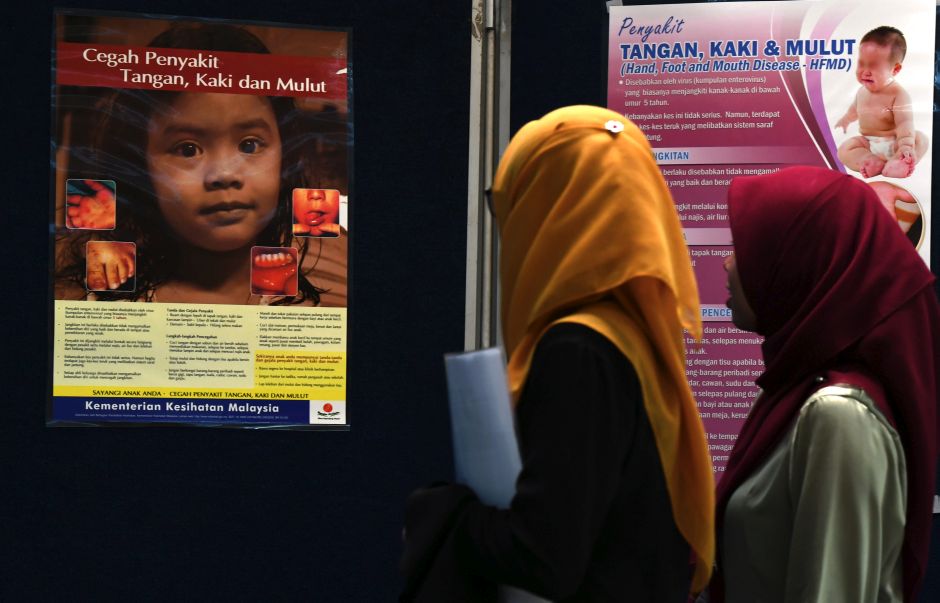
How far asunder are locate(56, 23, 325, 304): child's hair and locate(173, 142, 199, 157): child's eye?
0.26 feet

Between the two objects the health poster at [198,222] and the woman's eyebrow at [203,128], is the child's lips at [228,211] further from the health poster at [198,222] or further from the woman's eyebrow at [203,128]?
the woman's eyebrow at [203,128]

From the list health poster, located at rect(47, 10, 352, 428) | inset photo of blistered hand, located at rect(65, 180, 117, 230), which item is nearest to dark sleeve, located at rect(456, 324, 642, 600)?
health poster, located at rect(47, 10, 352, 428)

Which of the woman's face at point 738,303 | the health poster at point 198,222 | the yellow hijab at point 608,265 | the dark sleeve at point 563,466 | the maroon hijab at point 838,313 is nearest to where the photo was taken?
the dark sleeve at point 563,466

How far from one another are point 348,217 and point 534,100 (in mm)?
550

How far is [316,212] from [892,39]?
4.85 ft

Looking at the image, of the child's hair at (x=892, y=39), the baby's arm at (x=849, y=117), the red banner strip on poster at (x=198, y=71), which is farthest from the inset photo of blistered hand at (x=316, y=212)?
the child's hair at (x=892, y=39)

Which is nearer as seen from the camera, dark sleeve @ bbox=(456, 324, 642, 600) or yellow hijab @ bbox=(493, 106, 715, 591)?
dark sleeve @ bbox=(456, 324, 642, 600)

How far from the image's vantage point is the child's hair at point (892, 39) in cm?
280

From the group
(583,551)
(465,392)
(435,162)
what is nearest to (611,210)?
(465,392)

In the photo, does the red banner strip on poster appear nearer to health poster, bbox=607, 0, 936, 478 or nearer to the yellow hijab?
health poster, bbox=607, 0, 936, 478

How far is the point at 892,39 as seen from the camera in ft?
9.20

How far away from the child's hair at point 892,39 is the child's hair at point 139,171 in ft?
4.91

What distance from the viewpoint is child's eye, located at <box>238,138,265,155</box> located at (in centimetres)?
282

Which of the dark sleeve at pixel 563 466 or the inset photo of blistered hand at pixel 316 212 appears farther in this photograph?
the inset photo of blistered hand at pixel 316 212
